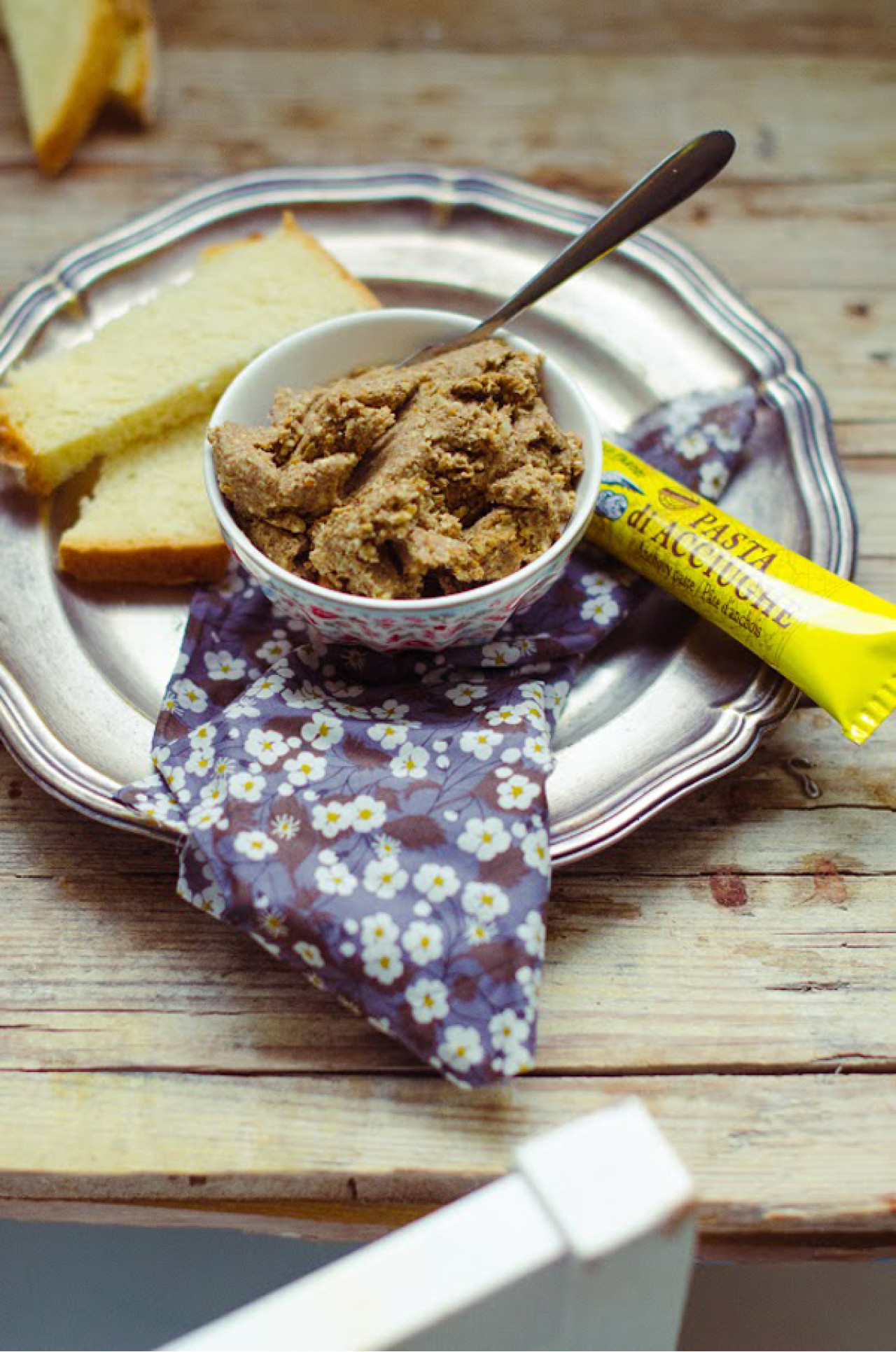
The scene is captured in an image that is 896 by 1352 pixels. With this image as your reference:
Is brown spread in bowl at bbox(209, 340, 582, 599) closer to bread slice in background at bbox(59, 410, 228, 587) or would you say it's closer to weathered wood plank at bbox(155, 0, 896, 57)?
bread slice in background at bbox(59, 410, 228, 587)

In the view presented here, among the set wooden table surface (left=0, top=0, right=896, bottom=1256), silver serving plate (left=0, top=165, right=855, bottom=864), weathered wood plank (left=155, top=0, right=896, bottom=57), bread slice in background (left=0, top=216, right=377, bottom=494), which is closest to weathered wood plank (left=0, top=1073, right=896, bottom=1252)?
wooden table surface (left=0, top=0, right=896, bottom=1256)

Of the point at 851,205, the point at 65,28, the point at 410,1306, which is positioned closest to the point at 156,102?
the point at 65,28

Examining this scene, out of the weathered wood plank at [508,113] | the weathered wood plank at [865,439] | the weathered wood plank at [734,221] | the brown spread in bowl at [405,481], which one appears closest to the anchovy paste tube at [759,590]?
the brown spread in bowl at [405,481]

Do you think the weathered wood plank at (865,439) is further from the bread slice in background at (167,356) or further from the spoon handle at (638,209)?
the bread slice in background at (167,356)

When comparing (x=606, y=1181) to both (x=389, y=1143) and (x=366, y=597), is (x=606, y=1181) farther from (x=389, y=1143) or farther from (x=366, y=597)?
(x=366, y=597)

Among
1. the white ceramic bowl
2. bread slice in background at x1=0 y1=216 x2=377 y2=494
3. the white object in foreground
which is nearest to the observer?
the white object in foreground

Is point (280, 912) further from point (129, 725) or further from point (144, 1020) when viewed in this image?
point (129, 725)

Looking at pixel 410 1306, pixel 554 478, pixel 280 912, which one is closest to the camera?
pixel 410 1306

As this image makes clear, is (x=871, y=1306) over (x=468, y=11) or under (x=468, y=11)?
under
